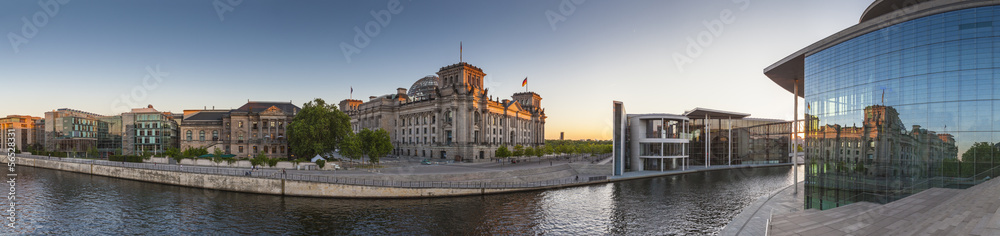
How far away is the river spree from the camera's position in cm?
2886

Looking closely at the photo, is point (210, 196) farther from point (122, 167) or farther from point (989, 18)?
point (989, 18)

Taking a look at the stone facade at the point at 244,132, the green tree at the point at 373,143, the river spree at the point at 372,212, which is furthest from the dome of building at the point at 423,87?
the river spree at the point at 372,212

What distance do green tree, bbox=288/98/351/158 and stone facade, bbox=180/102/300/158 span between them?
2377 cm

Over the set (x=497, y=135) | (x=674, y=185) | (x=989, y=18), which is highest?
(x=989, y=18)

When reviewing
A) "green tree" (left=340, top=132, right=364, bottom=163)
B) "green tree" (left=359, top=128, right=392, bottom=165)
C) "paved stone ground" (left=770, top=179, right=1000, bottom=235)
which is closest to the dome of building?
"green tree" (left=359, top=128, right=392, bottom=165)

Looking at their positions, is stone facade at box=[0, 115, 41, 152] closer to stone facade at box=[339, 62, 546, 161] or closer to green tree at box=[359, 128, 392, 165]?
stone facade at box=[339, 62, 546, 161]

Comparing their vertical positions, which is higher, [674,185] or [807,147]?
[807,147]

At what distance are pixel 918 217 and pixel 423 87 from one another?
103 metres

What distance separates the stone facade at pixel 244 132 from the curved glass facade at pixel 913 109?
306 ft

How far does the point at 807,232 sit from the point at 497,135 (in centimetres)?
7431

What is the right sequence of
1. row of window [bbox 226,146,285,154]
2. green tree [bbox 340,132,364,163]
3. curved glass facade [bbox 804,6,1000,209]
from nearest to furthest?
curved glass facade [bbox 804,6,1000,209] < green tree [bbox 340,132,364,163] < row of window [bbox 226,146,285,154]

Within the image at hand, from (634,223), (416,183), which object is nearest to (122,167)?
(416,183)

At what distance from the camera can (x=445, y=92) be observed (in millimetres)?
85188

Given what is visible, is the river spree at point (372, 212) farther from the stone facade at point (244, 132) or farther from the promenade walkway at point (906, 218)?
the stone facade at point (244, 132)
